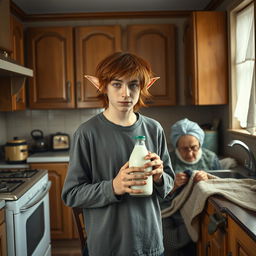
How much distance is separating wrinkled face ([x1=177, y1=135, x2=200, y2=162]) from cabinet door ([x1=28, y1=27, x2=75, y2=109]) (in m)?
1.32

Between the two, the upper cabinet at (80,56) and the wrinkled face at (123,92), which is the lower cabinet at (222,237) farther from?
the upper cabinet at (80,56)

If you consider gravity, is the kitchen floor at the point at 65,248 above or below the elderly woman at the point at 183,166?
below

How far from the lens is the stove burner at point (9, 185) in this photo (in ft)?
6.53

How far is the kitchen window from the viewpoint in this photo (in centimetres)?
238

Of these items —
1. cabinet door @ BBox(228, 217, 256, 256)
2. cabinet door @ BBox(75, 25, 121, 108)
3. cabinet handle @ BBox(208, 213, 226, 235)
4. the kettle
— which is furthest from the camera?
the kettle

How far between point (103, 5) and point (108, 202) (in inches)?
99.7

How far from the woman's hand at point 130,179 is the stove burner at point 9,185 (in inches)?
45.5

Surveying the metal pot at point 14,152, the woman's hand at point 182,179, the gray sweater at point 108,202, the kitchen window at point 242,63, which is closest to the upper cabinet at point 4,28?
the metal pot at point 14,152

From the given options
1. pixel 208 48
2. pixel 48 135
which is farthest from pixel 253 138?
pixel 48 135

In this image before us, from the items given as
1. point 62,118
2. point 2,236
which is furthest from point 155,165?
point 62,118

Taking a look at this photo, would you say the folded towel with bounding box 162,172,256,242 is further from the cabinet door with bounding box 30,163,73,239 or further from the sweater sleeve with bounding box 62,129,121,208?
the cabinet door with bounding box 30,163,73,239

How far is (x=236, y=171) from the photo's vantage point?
2367mm

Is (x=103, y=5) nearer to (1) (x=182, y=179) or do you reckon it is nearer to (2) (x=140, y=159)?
(1) (x=182, y=179)

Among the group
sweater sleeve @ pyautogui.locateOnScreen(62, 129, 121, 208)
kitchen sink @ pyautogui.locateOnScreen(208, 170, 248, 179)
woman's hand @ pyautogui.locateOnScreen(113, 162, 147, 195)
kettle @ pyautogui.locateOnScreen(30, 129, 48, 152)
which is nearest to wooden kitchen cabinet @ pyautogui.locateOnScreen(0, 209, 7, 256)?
sweater sleeve @ pyautogui.locateOnScreen(62, 129, 121, 208)
